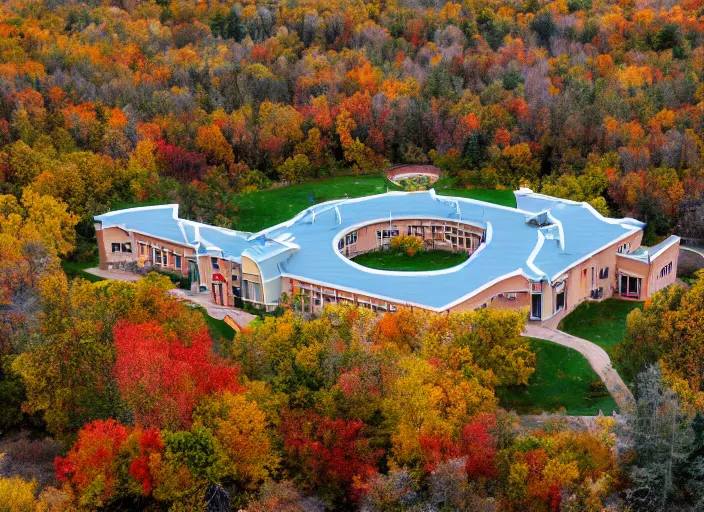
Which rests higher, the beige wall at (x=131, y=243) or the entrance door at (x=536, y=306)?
the beige wall at (x=131, y=243)

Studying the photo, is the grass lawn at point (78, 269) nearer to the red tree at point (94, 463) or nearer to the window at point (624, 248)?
the red tree at point (94, 463)

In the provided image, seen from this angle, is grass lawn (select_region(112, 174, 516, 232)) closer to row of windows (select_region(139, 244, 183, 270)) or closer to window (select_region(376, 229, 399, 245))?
row of windows (select_region(139, 244, 183, 270))

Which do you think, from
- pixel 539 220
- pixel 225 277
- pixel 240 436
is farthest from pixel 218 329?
pixel 539 220

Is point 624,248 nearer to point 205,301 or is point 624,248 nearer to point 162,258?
point 205,301

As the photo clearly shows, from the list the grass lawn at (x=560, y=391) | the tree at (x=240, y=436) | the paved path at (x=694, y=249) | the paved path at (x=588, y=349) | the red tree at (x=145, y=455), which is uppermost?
the red tree at (x=145, y=455)

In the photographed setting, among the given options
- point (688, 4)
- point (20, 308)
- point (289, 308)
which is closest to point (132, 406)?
point (20, 308)

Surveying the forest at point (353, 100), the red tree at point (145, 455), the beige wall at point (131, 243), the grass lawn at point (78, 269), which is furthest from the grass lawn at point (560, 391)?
the grass lawn at point (78, 269)

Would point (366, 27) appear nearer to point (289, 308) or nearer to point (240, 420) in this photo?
point (289, 308)
